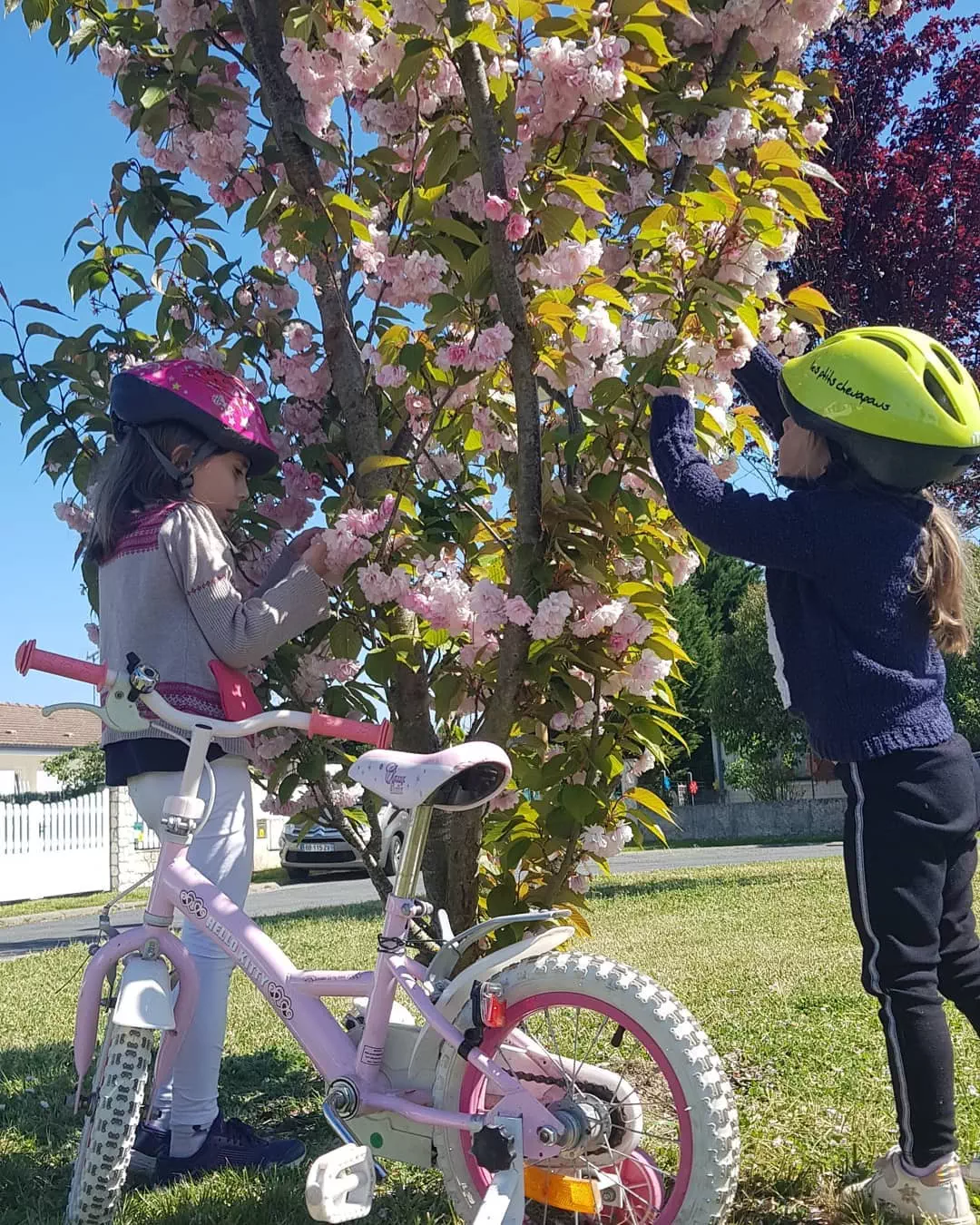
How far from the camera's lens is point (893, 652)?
1.96 meters

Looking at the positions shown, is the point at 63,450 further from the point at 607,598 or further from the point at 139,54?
the point at 607,598

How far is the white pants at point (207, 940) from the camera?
7.45 feet

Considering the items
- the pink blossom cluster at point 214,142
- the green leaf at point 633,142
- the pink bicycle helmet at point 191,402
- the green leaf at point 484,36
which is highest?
the pink blossom cluster at point 214,142

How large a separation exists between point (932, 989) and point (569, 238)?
1.58 m

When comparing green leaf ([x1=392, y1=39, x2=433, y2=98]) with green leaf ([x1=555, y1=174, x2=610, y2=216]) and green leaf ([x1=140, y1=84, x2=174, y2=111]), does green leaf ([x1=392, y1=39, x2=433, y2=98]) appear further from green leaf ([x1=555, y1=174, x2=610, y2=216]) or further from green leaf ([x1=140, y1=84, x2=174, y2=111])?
green leaf ([x1=140, y1=84, x2=174, y2=111])

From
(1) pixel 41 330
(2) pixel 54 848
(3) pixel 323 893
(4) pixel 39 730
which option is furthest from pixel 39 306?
(4) pixel 39 730

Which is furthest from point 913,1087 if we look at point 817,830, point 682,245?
point 817,830

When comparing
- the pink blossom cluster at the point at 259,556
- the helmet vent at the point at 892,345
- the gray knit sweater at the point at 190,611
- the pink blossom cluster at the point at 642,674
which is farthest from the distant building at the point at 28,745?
the helmet vent at the point at 892,345

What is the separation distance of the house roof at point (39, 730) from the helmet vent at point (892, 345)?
30550mm

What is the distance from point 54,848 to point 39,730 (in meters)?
18.6

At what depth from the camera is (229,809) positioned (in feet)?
7.73

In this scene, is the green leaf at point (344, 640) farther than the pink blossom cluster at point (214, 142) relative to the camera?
No

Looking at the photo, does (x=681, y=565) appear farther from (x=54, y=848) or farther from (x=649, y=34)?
(x=54, y=848)

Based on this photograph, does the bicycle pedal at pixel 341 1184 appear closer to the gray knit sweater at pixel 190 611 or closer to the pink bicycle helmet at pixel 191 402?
the gray knit sweater at pixel 190 611
